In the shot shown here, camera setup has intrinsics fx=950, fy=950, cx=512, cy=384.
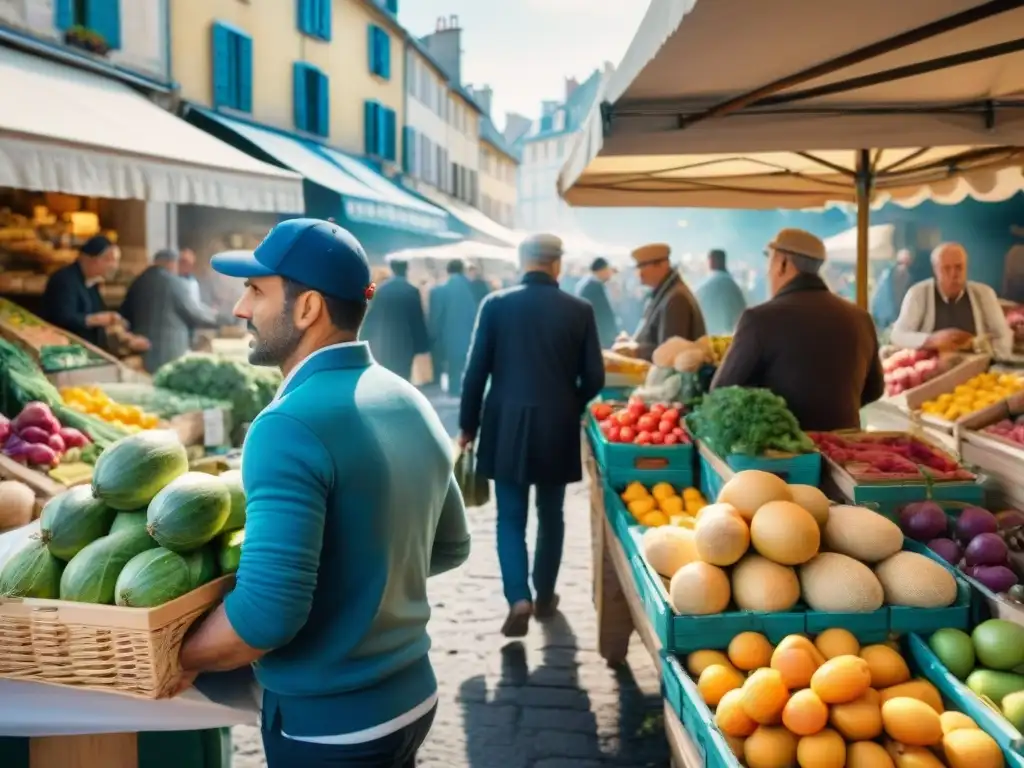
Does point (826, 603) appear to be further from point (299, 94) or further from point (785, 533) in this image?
point (299, 94)

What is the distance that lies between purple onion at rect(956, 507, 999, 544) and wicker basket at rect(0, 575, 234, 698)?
9.15 feet

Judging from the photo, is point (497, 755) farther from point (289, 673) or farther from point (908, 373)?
point (908, 373)

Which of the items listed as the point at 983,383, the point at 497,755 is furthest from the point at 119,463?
the point at 983,383

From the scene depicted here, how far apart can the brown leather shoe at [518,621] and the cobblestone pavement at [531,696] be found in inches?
3.1

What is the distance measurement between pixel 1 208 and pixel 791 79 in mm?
8909

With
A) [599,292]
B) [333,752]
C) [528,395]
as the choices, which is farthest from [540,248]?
[599,292]

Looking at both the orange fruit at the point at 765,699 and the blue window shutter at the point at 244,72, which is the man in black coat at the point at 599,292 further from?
the orange fruit at the point at 765,699

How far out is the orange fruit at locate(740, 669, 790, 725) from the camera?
2492 millimetres

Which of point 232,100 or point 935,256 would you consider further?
point 232,100

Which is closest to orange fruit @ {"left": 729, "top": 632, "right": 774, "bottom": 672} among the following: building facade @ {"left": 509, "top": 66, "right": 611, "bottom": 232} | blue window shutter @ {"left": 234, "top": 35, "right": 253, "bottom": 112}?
blue window shutter @ {"left": 234, "top": 35, "right": 253, "bottom": 112}

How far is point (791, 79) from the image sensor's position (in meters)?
3.50

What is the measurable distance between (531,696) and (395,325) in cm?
835

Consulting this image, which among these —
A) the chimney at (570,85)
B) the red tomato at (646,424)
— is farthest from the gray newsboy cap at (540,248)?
the chimney at (570,85)

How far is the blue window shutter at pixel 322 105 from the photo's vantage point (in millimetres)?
18994
